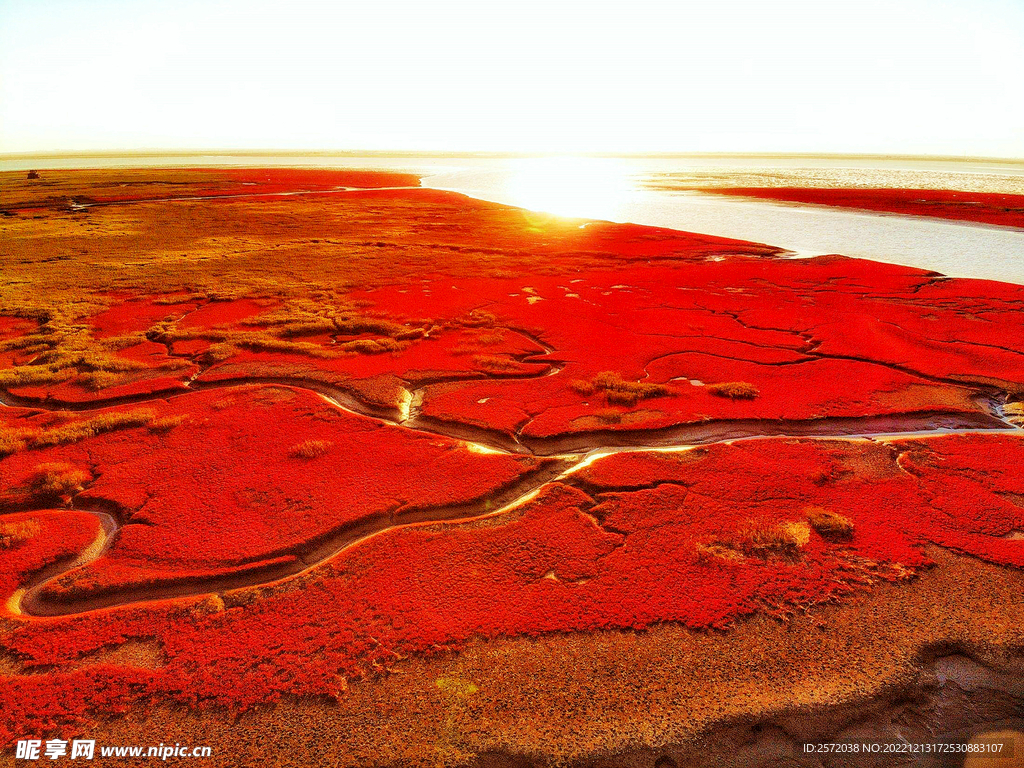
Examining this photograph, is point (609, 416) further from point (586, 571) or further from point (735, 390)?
point (586, 571)

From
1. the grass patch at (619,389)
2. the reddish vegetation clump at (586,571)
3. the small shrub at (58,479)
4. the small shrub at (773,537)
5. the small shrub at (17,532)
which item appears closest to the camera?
the reddish vegetation clump at (586,571)

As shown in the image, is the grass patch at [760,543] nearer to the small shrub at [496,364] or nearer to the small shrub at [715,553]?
the small shrub at [715,553]

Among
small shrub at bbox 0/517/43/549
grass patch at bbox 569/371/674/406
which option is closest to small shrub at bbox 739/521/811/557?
grass patch at bbox 569/371/674/406

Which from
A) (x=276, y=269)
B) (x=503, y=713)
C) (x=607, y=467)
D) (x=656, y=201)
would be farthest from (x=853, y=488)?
(x=656, y=201)

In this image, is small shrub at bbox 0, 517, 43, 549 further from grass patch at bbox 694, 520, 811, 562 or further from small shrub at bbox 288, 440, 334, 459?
grass patch at bbox 694, 520, 811, 562

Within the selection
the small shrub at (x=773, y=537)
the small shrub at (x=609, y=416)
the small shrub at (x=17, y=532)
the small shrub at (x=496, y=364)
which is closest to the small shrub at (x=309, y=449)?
the small shrub at (x=17, y=532)
